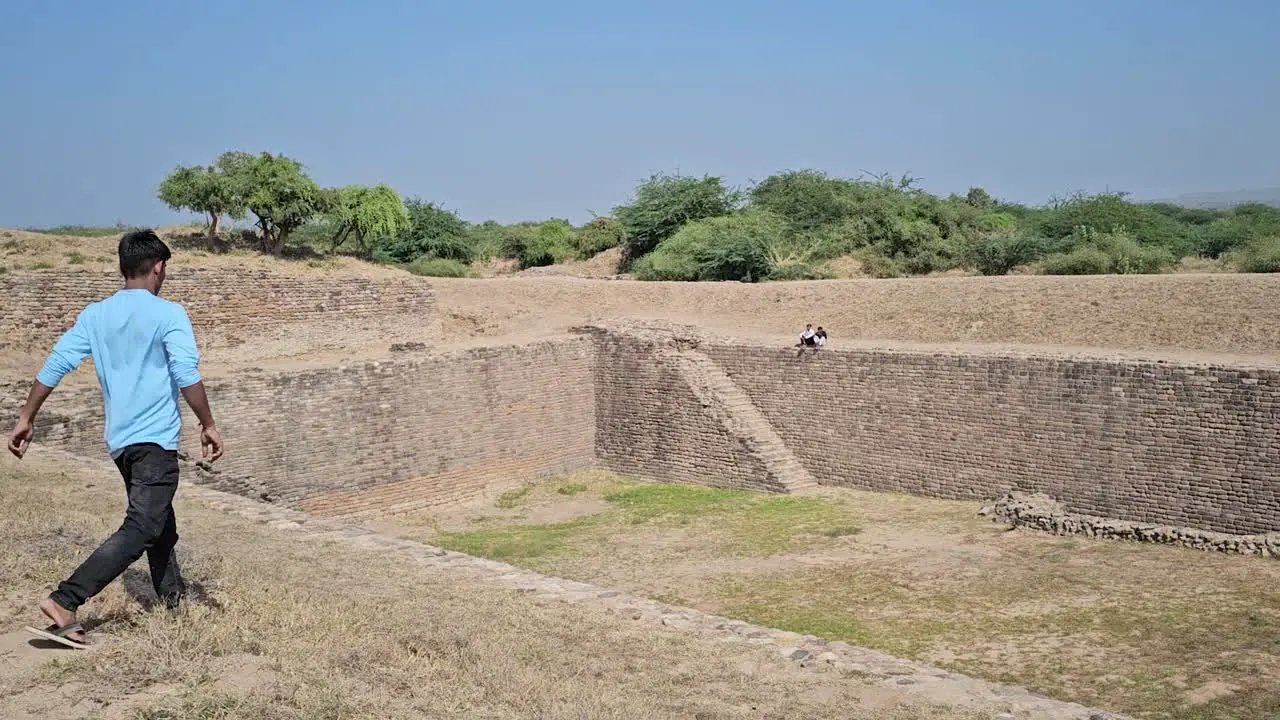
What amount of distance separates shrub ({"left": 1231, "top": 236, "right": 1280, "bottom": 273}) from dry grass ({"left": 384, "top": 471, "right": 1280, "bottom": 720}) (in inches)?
328

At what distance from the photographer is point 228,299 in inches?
664

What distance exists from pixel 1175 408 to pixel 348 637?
9772 mm

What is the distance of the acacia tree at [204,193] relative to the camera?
2175 centimetres

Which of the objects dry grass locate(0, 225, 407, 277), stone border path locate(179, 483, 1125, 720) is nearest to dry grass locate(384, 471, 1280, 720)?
stone border path locate(179, 483, 1125, 720)

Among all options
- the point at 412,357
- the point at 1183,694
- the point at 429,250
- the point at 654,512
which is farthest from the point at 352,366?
the point at 429,250

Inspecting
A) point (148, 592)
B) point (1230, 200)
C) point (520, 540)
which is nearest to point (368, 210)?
point (520, 540)

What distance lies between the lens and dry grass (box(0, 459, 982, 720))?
4328 millimetres

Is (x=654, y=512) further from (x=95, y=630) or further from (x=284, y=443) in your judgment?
(x=95, y=630)

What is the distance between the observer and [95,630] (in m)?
4.90

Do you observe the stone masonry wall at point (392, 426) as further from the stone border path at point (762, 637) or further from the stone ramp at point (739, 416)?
the stone border path at point (762, 637)

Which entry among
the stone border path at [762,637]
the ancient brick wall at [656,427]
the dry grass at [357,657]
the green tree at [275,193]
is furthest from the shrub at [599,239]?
the dry grass at [357,657]

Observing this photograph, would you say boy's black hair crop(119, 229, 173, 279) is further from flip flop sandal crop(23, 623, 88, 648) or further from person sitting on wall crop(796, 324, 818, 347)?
person sitting on wall crop(796, 324, 818, 347)

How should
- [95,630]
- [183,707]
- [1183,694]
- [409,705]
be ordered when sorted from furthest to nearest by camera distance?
[1183,694]
[95,630]
[409,705]
[183,707]

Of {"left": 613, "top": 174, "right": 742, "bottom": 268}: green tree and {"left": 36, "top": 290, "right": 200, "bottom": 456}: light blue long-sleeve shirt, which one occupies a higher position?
{"left": 613, "top": 174, "right": 742, "bottom": 268}: green tree
